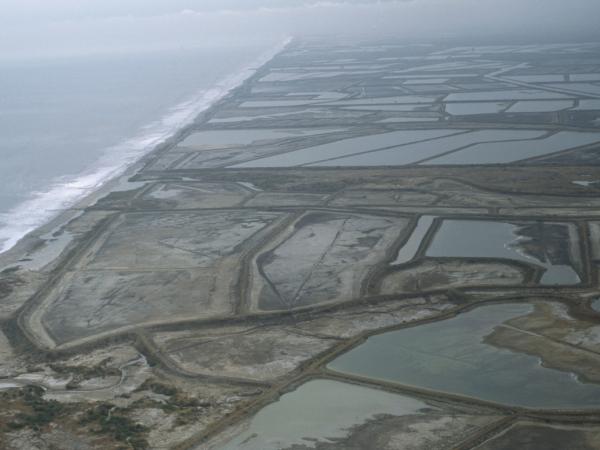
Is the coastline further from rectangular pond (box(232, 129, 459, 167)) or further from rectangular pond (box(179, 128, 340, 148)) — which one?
rectangular pond (box(232, 129, 459, 167))

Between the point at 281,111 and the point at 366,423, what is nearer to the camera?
the point at 366,423

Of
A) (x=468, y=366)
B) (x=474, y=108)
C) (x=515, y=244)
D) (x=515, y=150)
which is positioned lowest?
(x=468, y=366)


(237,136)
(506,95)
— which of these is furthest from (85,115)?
(506,95)

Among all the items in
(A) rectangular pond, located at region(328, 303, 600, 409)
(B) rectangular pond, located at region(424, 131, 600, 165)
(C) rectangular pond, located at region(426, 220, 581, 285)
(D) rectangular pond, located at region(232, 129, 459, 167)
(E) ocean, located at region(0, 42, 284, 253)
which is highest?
(E) ocean, located at region(0, 42, 284, 253)

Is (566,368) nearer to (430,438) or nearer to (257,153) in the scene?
(430,438)

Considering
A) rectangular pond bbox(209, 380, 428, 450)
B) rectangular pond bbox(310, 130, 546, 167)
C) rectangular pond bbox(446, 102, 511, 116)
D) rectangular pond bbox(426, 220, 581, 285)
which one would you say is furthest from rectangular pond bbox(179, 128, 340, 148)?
rectangular pond bbox(209, 380, 428, 450)

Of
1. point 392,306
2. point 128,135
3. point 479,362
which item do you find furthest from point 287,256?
point 128,135

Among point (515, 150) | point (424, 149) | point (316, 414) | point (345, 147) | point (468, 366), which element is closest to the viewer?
point (316, 414)

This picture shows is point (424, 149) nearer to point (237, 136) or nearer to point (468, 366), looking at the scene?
point (237, 136)
